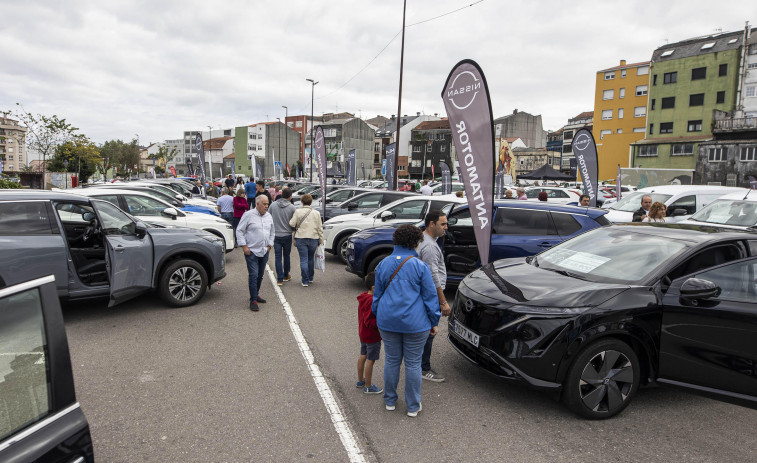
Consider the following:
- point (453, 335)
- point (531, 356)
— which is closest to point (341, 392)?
point (453, 335)

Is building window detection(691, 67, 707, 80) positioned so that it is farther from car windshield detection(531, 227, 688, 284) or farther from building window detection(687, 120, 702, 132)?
car windshield detection(531, 227, 688, 284)

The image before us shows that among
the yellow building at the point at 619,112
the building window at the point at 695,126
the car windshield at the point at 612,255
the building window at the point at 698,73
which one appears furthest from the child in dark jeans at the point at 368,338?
the yellow building at the point at 619,112

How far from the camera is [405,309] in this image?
3.76 metres

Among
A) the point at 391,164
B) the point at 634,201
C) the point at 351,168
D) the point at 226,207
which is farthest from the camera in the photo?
the point at 351,168

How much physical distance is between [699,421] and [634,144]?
58064 millimetres

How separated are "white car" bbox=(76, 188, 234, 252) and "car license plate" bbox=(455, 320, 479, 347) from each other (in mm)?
6888

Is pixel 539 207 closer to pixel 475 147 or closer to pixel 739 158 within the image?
pixel 475 147

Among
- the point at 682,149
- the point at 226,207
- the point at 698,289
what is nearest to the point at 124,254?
the point at 698,289

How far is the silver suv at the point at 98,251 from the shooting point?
5.69 metres

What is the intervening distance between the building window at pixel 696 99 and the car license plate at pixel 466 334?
196 feet

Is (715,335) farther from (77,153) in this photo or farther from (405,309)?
(77,153)

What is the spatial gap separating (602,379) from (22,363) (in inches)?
157

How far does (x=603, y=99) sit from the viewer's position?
63719 millimetres

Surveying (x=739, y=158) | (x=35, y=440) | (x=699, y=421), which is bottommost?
(x=699, y=421)
